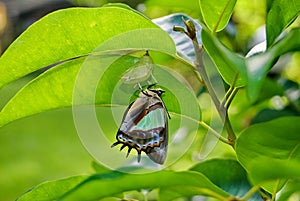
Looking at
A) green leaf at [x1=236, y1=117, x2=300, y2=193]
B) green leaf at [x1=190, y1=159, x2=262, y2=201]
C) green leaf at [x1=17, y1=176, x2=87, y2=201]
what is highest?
green leaf at [x1=236, y1=117, x2=300, y2=193]

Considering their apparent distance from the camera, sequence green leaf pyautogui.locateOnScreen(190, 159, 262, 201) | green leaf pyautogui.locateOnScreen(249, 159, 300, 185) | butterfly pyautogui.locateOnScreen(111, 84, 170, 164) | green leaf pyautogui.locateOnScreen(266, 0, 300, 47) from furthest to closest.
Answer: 1. green leaf pyautogui.locateOnScreen(190, 159, 262, 201)
2. green leaf pyautogui.locateOnScreen(266, 0, 300, 47)
3. butterfly pyautogui.locateOnScreen(111, 84, 170, 164)
4. green leaf pyautogui.locateOnScreen(249, 159, 300, 185)

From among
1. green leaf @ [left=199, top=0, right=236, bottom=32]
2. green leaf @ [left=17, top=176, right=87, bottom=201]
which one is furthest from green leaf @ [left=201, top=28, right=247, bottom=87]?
green leaf @ [left=17, top=176, right=87, bottom=201]

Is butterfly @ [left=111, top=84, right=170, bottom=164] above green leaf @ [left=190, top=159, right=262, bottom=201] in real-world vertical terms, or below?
above

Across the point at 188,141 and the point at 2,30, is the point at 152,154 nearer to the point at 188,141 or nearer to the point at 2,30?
the point at 188,141

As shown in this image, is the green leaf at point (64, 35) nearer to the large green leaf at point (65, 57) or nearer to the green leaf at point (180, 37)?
the large green leaf at point (65, 57)

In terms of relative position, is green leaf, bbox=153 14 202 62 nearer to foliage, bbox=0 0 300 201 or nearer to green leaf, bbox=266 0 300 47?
foliage, bbox=0 0 300 201

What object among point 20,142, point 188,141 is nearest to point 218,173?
point 188,141

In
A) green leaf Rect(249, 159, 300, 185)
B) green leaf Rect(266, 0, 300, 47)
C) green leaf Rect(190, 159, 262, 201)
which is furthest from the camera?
green leaf Rect(190, 159, 262, 201)

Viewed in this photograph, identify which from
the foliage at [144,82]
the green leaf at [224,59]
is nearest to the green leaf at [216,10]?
the foliage at [144,82]
